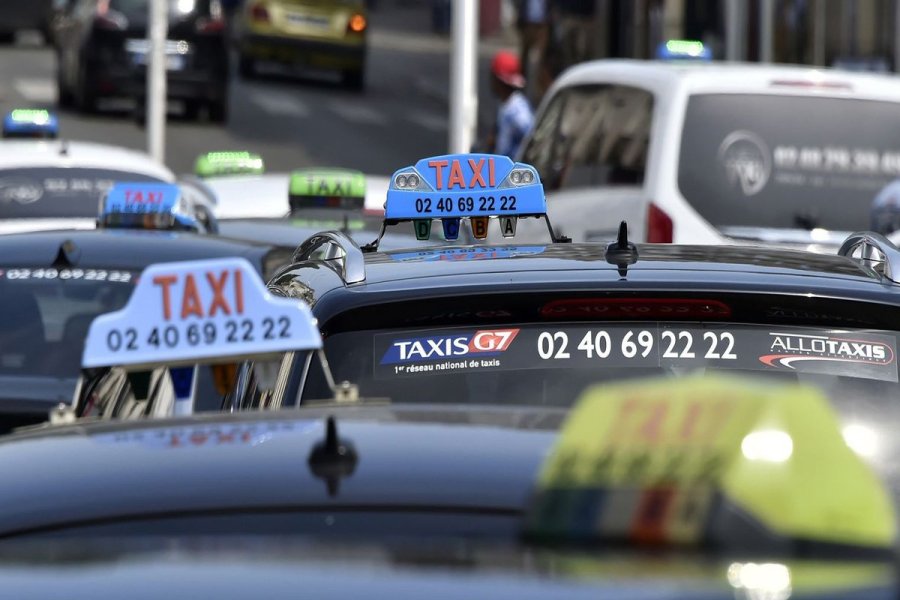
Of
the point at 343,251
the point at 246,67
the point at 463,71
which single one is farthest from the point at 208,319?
the point at 246,67

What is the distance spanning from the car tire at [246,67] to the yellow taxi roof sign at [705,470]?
32.5 metres

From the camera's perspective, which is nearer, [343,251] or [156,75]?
[343,251]

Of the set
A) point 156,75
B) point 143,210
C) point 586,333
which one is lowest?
point 143,210

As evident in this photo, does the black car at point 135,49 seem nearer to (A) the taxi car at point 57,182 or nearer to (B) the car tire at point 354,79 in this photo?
(B) the car tire at point 354,79

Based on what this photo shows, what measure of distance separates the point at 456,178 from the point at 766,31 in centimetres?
2151

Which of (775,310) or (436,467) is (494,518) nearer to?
(436,467)

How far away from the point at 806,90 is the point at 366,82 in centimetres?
2779

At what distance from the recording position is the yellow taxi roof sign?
1.86 meters

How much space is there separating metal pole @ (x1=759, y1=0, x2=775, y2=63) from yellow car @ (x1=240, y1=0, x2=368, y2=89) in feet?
22.2

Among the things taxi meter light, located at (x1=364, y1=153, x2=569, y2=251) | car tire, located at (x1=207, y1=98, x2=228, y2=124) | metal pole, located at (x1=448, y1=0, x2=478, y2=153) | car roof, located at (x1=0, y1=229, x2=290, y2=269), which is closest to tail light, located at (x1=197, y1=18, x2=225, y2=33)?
car tire, located at (x1=207, y1=98, x2=228, y2=124)

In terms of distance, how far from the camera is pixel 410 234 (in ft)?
30.1

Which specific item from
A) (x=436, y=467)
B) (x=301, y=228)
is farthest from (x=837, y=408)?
(x=301, y=228)

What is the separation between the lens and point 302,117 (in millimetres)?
30484

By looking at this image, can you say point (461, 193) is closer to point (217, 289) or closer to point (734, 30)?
point (217, 289)
